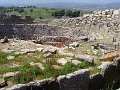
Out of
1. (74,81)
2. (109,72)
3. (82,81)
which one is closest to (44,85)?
(74,81)

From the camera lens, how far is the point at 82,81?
14.7m

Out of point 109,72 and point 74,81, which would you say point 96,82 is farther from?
point 74,81

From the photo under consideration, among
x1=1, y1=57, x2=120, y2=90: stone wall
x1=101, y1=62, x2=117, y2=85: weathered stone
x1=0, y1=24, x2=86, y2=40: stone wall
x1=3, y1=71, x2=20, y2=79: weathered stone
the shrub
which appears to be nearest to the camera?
x1=1, y1=57, x2=120, y2=90: stone wall

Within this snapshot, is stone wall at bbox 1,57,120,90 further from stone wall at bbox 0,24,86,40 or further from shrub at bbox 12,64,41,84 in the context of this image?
stone wall at bbox 0,24,86,40

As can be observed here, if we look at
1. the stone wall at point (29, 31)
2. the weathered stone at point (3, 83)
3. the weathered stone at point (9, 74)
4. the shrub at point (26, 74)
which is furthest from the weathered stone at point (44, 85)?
the stone wall at point (29, 31)

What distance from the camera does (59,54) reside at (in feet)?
66.8

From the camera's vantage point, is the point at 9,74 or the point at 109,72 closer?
the point at 9,74

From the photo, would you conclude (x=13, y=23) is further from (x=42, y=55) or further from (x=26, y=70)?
(x=26, y=70)

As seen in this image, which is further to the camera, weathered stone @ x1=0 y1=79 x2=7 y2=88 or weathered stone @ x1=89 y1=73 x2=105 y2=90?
weathered stone @ x1=89 y1=73 x2=105 y2=90

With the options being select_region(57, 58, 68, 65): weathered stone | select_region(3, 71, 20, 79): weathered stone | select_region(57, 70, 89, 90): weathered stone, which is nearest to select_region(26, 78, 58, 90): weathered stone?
select_region(57, 70, 89, 90): weathered stone

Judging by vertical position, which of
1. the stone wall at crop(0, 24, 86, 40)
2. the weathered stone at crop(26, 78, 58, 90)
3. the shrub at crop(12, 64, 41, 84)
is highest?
the weathered stone at crop(26, 78, 58, 90)

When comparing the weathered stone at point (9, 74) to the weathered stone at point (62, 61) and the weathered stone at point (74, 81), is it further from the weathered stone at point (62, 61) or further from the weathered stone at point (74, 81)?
the weathered stone at point (62, 61)

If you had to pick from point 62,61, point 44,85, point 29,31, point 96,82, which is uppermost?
point 44,85

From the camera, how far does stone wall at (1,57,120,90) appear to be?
14.1m
